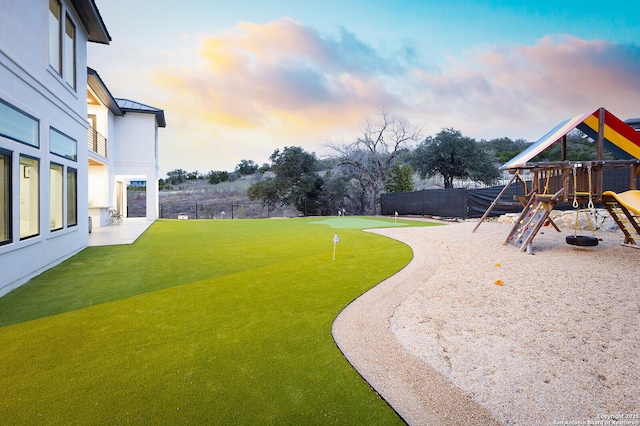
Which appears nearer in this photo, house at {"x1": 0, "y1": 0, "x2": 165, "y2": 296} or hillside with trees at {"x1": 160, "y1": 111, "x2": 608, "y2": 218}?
house at {"x1": 0, "y1": 0, "x2": 165, "y2": 296}

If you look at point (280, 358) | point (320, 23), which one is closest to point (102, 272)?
point (280, 358)

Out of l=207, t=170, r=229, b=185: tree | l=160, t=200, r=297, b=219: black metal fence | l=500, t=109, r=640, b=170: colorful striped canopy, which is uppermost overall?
l=207, t=170, r=229, b=185: tree

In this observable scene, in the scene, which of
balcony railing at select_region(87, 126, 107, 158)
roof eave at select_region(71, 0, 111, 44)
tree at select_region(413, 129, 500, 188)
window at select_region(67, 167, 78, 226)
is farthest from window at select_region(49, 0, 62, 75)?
→ tree at select_region(413, 129, 500, 188)

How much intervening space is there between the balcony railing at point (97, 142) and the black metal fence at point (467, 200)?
54.2 ft

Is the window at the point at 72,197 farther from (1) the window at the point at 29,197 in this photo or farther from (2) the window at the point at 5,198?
(2) the window at the point at 5,198

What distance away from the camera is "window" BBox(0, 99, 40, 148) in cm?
420

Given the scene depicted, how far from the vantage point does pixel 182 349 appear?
2.58 m

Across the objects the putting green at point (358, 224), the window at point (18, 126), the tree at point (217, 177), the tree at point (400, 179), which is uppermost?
the tree at point (217, 177)

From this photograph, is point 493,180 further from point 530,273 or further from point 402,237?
point 530,273

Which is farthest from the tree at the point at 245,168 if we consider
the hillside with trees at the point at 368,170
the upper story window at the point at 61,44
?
the upper story window at the point at 61,44

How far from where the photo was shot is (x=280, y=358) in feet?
7.99

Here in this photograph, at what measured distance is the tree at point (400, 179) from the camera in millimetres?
24328

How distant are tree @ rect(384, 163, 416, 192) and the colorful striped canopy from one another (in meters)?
16.7

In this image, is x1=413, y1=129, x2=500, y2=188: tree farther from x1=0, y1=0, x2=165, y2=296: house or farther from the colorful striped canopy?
x1=0, y1=0, x2=165, y2=296: house
